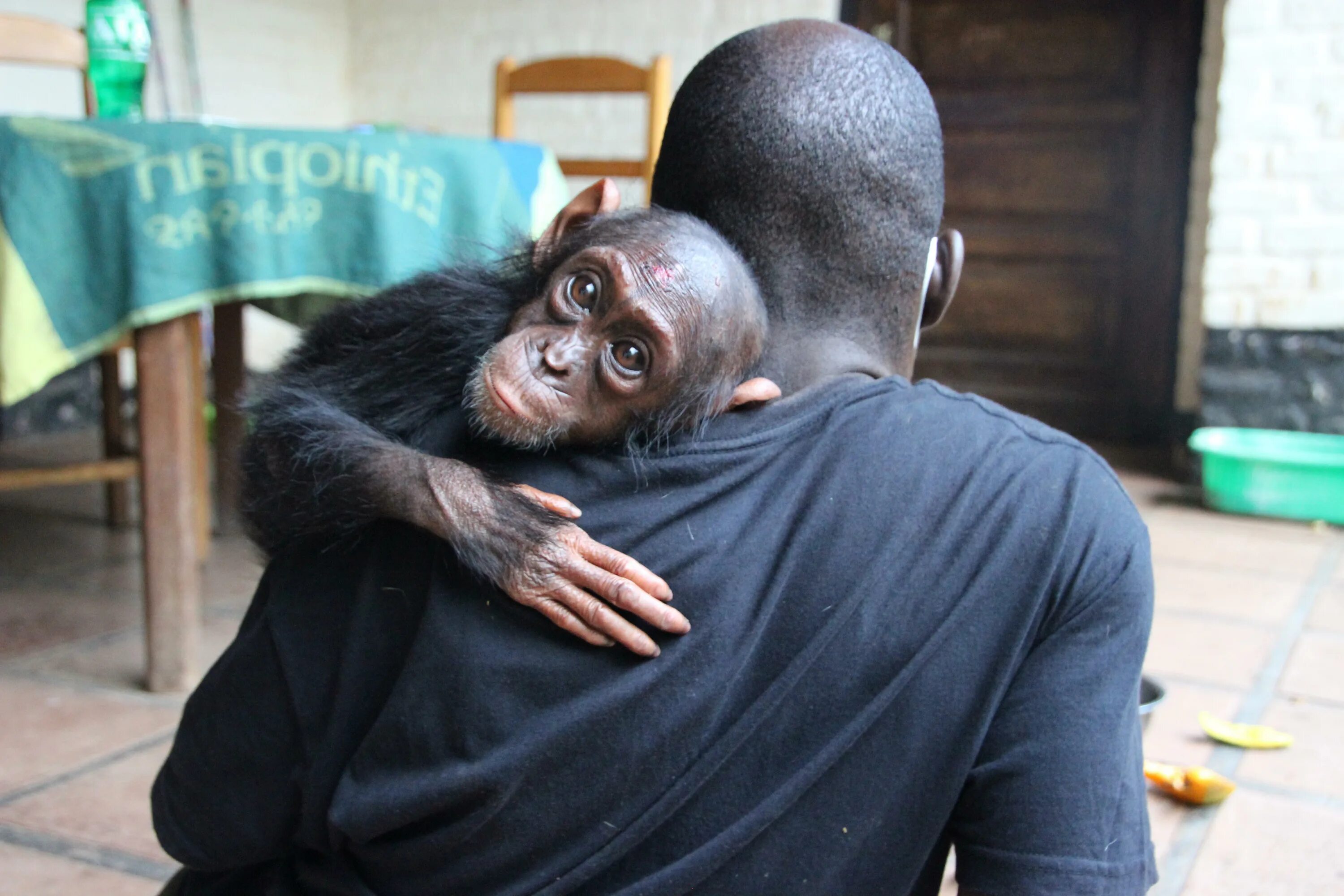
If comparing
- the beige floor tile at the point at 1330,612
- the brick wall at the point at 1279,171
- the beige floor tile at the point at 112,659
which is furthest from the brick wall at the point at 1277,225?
the beige floor tile at the point at 112,659

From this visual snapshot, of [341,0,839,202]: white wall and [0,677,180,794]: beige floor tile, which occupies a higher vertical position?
[341,0,839,202]: white wall

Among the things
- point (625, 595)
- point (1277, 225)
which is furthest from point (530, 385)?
point (1277, 225)

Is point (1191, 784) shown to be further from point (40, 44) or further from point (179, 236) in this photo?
point (40, 44)

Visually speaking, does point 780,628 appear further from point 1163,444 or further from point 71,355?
point 1163,444

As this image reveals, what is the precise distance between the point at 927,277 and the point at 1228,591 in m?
2.67

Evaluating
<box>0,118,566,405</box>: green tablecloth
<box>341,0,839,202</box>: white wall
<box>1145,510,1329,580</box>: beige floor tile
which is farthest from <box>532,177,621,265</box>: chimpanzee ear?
<box>341,0,839,202</box>: white wall

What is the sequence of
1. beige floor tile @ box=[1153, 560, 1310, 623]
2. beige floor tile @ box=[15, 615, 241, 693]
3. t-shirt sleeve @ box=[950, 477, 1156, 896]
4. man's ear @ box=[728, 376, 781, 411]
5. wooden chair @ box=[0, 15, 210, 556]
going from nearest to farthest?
t-shirt sleeve @ box=[950, 477, 1156, 896] < man's ear @ box=[728, 376, 781, 411] < beige floor tile @ box=[15, 615, 241, 693] < wooden chair @ box=[0, 15, 210, 556] < beige floor tile @ box=[1153, 560, 1310, 623]

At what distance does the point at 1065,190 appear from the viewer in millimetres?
5910

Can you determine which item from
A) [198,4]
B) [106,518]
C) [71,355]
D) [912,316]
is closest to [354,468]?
[912,316]

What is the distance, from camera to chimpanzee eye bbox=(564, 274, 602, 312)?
1.19 meters

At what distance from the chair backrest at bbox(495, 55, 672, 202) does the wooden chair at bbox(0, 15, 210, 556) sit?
4.04 ft

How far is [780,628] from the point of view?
36.5 inches

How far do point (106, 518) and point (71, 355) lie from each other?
1959 millimetres

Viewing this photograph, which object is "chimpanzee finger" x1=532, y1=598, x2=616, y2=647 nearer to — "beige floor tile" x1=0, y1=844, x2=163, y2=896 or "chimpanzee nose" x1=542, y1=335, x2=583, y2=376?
"chimpanzee nose" x1=542, y1=335, x2=583, y2=376
